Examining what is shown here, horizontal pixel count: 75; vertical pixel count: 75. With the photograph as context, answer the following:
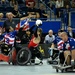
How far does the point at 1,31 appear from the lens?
17.0m

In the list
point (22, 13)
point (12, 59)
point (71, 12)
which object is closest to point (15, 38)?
point (12, 59)

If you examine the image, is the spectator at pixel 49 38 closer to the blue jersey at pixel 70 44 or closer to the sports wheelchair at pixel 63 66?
the sports wheelchair at pixel 63 66

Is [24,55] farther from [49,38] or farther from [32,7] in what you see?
[32,7]

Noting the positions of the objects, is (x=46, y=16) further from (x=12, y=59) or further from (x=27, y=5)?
(x=12, y=59)

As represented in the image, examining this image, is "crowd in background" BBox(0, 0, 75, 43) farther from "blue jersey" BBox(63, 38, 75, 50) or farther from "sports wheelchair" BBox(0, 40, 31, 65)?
"blue jersey" BBox(63, 38, 75, 50)

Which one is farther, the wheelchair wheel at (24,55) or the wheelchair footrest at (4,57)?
the wheelchair footrest at (4,57)

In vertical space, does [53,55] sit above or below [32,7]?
below

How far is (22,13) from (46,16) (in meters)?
1.41

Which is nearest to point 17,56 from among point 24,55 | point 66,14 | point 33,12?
point 24,55

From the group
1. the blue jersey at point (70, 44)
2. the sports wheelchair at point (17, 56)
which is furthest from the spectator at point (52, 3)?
the blue jersey at point (70, 44)

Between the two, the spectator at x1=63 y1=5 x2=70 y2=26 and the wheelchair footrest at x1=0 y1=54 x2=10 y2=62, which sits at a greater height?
the spectator at x1=63 y1=5 x2=70 y2=26

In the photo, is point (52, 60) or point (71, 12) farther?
point (71, 12)

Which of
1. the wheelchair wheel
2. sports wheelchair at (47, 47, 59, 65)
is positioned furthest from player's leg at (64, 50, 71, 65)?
sports wheelchair at (47, 47, 59, 65)

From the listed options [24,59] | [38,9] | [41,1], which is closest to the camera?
[24,59]
